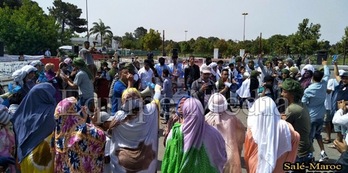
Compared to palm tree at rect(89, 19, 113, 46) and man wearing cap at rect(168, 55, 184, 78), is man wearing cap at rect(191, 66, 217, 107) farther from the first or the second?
palm tree at rect(89, 19, 113, 46)

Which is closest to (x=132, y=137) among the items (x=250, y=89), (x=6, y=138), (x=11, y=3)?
(x=6, y=138)

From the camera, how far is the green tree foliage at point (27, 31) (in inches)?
1304

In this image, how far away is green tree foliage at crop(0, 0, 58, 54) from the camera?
33125mm

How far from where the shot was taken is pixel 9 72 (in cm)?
1284

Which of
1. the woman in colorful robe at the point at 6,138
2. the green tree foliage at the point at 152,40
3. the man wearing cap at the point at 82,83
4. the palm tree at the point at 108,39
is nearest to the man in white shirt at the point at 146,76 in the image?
the man wearing cap at the point at 82,83

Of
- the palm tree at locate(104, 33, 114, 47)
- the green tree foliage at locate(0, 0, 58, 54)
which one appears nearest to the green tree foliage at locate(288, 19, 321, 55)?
the green tree foliage at locate(0, 0, 58, 54)

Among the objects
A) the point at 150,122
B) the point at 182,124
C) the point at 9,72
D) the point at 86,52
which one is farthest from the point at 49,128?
the point at 9,72

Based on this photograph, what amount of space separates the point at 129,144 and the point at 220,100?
1215mm

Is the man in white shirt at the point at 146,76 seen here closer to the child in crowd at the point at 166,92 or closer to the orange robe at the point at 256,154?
the child in crowd at the point at 166,92

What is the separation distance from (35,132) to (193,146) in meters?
1.71

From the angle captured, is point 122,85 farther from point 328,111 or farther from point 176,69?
point 176,69

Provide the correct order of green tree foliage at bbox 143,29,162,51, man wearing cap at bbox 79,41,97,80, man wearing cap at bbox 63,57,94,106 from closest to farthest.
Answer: man wearing cap at bbox 63,57,94,106 → man wearing cap at bbox 79,41,97,80 → green tree foliage at bbox 143,29,162,51

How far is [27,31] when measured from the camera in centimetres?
3353

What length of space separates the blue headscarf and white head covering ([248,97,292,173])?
233 cm
